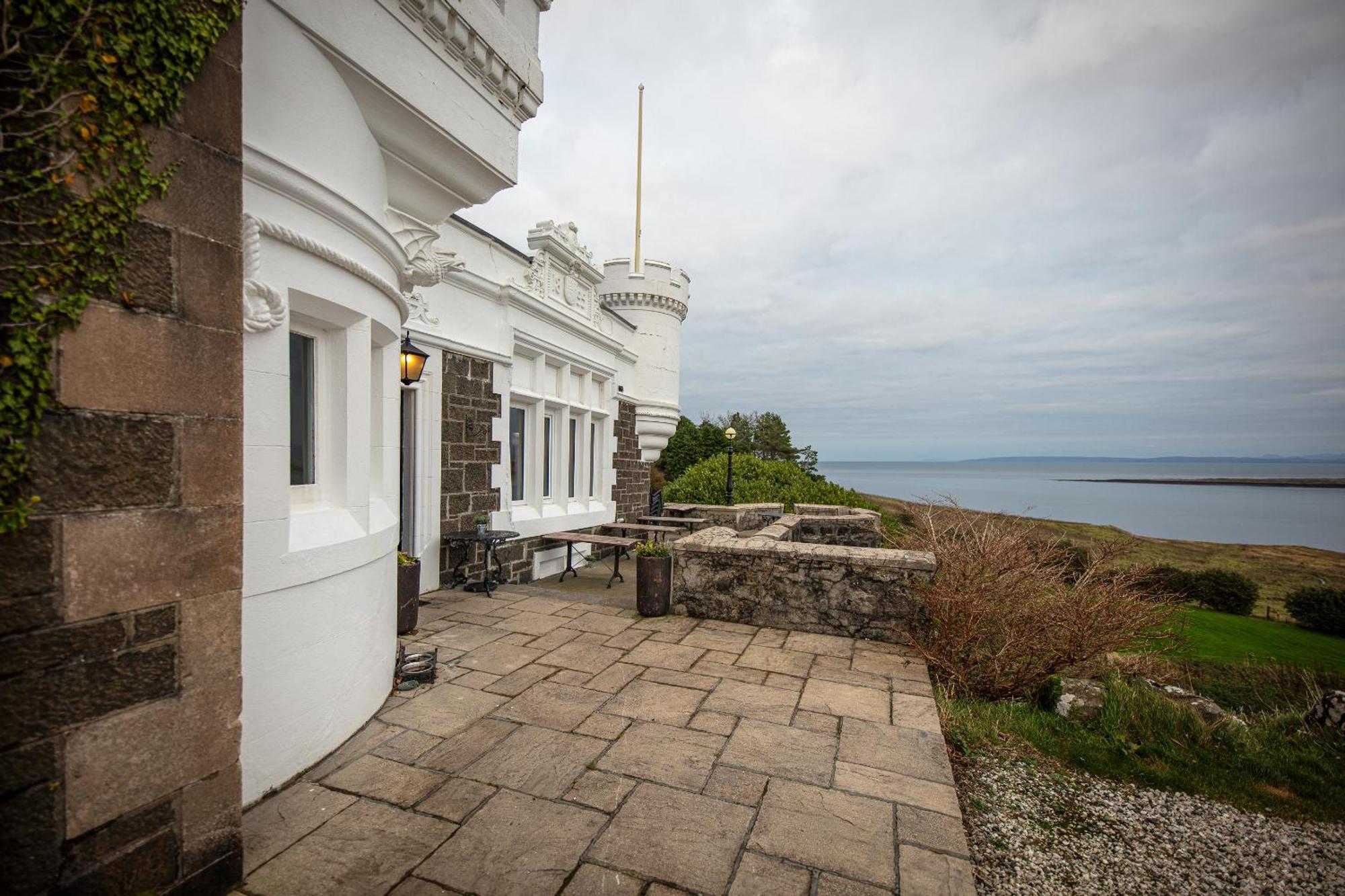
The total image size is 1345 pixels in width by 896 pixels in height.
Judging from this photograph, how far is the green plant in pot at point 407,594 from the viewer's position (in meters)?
4.97

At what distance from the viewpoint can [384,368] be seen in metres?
3.92

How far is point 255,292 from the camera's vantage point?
2.54 metres

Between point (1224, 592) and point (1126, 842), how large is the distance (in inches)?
588

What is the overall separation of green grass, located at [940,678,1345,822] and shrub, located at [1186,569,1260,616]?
12164mm

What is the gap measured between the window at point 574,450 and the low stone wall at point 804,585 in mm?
4030

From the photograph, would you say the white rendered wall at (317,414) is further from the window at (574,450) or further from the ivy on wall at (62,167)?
the window at (574,450)

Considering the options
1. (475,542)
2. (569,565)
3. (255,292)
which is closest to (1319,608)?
(569,565)

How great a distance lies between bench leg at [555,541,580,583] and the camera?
8180 millimetres

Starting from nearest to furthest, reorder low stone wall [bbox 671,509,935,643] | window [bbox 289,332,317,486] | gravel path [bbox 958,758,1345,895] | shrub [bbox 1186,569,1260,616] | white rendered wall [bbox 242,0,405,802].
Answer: gravel path [bbox 958,758,1345,895]
white rendered wall [bbox 242,0,405,802]
window [bbox 289,332,317,486]
low stone wall [bbox 671,509,935,643]
shrub [bbox 1186,569,1260,616]

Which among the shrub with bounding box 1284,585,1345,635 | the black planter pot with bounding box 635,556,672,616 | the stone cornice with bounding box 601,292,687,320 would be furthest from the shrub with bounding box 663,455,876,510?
the shrub with bounding box 1284,585,1345,635

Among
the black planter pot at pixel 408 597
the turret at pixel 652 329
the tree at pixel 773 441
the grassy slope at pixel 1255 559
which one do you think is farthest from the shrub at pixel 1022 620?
the tree at pixel 773 441

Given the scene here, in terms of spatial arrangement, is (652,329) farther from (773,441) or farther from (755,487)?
(773,441)

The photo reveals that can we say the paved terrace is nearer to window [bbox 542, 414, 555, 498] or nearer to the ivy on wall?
the ivy on wall

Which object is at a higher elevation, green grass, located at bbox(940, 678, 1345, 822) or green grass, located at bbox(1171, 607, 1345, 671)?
green grass, located at bbox(940, 678, 1345, 822)
